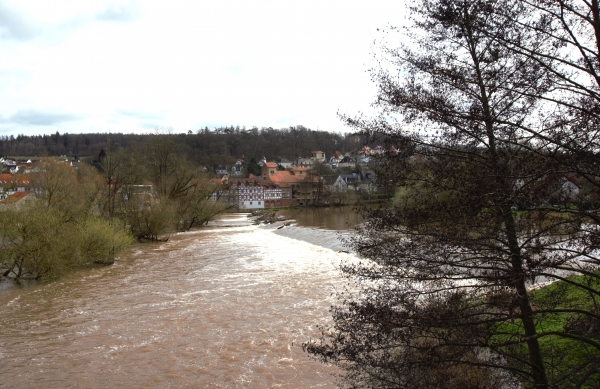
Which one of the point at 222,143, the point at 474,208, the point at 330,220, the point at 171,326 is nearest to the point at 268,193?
the point at 222,143

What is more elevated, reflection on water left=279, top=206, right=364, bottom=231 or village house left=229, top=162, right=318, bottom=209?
village house left=229, top=162, right=318, bottom=209

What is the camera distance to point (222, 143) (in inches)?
4427

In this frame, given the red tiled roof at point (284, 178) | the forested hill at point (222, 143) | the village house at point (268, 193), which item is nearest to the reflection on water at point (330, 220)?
the village house at point (268, 193)

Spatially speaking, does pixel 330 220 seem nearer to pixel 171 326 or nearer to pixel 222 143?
pixel 171 326

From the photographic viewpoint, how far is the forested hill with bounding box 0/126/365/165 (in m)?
110

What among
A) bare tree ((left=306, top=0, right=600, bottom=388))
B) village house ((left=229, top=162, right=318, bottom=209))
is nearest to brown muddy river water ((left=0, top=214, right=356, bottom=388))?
bare tree ((left=306, top=0, right=600, bottom=388))

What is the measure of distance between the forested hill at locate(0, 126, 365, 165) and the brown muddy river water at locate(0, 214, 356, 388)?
8822 cm

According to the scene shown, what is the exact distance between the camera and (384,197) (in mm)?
5883

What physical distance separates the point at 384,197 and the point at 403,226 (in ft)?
2.79

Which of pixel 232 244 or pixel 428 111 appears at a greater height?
pixel 428 111

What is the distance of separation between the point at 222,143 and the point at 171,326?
340ft

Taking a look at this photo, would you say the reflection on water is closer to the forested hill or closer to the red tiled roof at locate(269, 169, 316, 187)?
the red tiled roof at locate(269, 169, 316, 187)

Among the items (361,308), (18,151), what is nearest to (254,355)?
(361,308)

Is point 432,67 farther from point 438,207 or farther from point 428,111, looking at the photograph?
point 438,207
